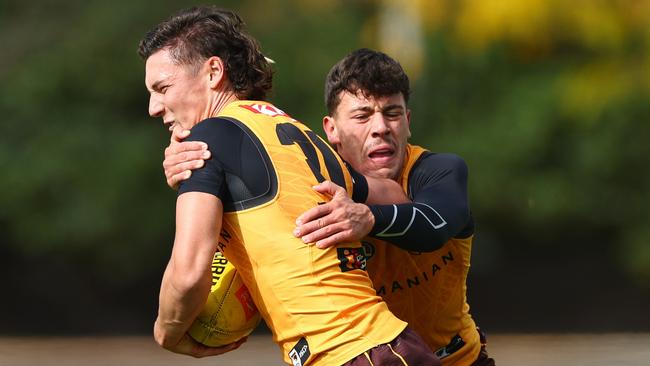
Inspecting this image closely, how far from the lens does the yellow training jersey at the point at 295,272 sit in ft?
9.76

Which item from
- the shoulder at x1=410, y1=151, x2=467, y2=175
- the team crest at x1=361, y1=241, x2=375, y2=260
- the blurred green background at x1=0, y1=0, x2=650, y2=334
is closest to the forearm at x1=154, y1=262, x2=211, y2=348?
the team crest at x1=361, y1=241, x2=375, y2=260

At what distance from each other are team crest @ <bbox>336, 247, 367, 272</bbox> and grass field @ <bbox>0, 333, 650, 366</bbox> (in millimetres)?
4632

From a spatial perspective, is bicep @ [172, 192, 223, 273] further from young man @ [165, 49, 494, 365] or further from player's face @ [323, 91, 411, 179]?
player's face @ [323, 91, 411, 179]

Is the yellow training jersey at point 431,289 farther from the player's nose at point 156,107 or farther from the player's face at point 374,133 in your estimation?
the player's nose at point 156,107

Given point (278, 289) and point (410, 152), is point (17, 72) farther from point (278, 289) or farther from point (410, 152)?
point (278, 289)

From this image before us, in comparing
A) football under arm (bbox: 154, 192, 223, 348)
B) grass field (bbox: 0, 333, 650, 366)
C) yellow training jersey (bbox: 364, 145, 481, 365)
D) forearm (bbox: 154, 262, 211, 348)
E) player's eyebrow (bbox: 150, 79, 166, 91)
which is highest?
player's eyebrow (bbox: 150, 79, 166, 91)

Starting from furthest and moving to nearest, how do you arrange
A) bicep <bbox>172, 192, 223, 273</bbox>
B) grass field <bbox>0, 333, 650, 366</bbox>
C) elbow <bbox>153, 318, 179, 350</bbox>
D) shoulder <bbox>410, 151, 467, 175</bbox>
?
grass field <bbox>0, 333, 650, 366</bbox> → shoulder <bbox>410, 151, 467, 175</bbox> → elbow <bbox>153, 318, 179, 350</bbox> → bicep <bbox>172, 192, 223, 273</bbox>

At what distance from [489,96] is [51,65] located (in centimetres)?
513

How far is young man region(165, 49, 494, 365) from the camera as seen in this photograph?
379cm

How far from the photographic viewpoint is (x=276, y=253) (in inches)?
118

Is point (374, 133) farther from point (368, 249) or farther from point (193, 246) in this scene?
point (193, 246)

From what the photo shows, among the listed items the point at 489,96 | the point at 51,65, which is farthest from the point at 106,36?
the point at 489,96

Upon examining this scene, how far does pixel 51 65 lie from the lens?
1295cm

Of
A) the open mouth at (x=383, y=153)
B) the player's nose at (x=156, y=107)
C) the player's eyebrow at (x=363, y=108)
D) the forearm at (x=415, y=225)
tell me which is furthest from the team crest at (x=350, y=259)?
the player's eyebrow at (x=363, y=108)
